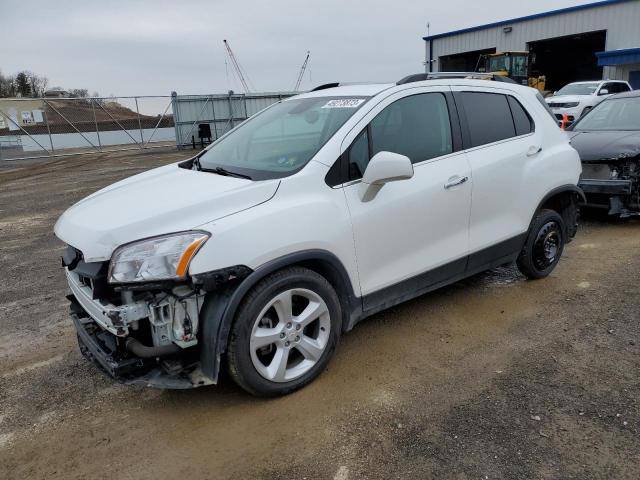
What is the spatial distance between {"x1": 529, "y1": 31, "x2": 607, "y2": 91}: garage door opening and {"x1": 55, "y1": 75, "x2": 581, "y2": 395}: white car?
124ft

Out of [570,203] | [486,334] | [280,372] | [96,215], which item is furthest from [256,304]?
[570,203]

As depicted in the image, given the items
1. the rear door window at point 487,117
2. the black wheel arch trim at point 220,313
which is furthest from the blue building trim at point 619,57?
the black wheel arch trim at point 220,313

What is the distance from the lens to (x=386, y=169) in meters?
3.11

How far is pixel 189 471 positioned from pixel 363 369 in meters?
1.31

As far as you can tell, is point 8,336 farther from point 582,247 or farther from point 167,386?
point 582,247

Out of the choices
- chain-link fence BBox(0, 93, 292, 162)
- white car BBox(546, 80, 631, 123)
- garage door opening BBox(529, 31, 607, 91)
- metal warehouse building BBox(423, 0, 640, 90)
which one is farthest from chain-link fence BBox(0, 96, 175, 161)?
garage door opening BBox(529, 31, 607, 91)

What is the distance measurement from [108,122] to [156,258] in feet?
71.7

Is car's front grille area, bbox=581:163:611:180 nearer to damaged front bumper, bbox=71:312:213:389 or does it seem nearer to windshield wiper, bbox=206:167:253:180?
windshield wiper, bbox=206:167:253:180

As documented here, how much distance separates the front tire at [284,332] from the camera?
2.81m

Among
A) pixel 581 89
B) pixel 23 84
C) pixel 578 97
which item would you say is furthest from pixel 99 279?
pixel 23 84

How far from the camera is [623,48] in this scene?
2845 cm

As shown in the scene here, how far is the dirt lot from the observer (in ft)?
8.45

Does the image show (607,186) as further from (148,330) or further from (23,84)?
(23,84)

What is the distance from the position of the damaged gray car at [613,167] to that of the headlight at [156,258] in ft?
18.4
